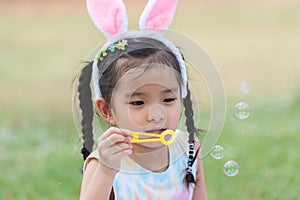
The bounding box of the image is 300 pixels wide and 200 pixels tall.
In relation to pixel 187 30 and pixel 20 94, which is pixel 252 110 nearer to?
pixel 20 94

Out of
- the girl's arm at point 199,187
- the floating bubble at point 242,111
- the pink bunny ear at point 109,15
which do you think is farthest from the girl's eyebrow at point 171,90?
the floating bubble at point 242,111

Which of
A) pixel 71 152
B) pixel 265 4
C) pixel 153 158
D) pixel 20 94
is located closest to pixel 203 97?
pixel 153 158

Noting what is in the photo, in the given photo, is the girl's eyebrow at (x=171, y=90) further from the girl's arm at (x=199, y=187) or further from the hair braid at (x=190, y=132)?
the girl's arm at (x=199, y=187)

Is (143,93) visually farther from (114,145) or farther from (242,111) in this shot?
(242,111)

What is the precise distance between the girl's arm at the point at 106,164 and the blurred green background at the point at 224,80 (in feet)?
1.22

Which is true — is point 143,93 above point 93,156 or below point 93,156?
above

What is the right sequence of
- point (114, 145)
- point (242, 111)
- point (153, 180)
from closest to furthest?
point (114, 145), point (153, 180), point (242, 111)

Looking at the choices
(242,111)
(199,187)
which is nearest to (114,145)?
(199,187)

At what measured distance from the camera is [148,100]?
6.11 ft

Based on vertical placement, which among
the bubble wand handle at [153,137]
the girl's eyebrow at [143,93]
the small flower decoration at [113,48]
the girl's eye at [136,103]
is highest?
the small flower decoration at [113,48]

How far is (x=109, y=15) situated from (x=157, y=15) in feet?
0.42

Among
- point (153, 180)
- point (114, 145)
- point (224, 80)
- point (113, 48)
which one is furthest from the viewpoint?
point (224, 80)

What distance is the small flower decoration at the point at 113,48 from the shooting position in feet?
6.31

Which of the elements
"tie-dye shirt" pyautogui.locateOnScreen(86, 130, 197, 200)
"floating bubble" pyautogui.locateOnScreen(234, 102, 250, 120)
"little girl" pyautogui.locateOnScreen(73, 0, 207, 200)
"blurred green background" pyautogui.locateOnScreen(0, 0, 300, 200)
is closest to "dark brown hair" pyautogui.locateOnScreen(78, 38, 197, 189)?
→ "little girl" pyautogui.locateOnScreen(73, 0, 207, 200)
